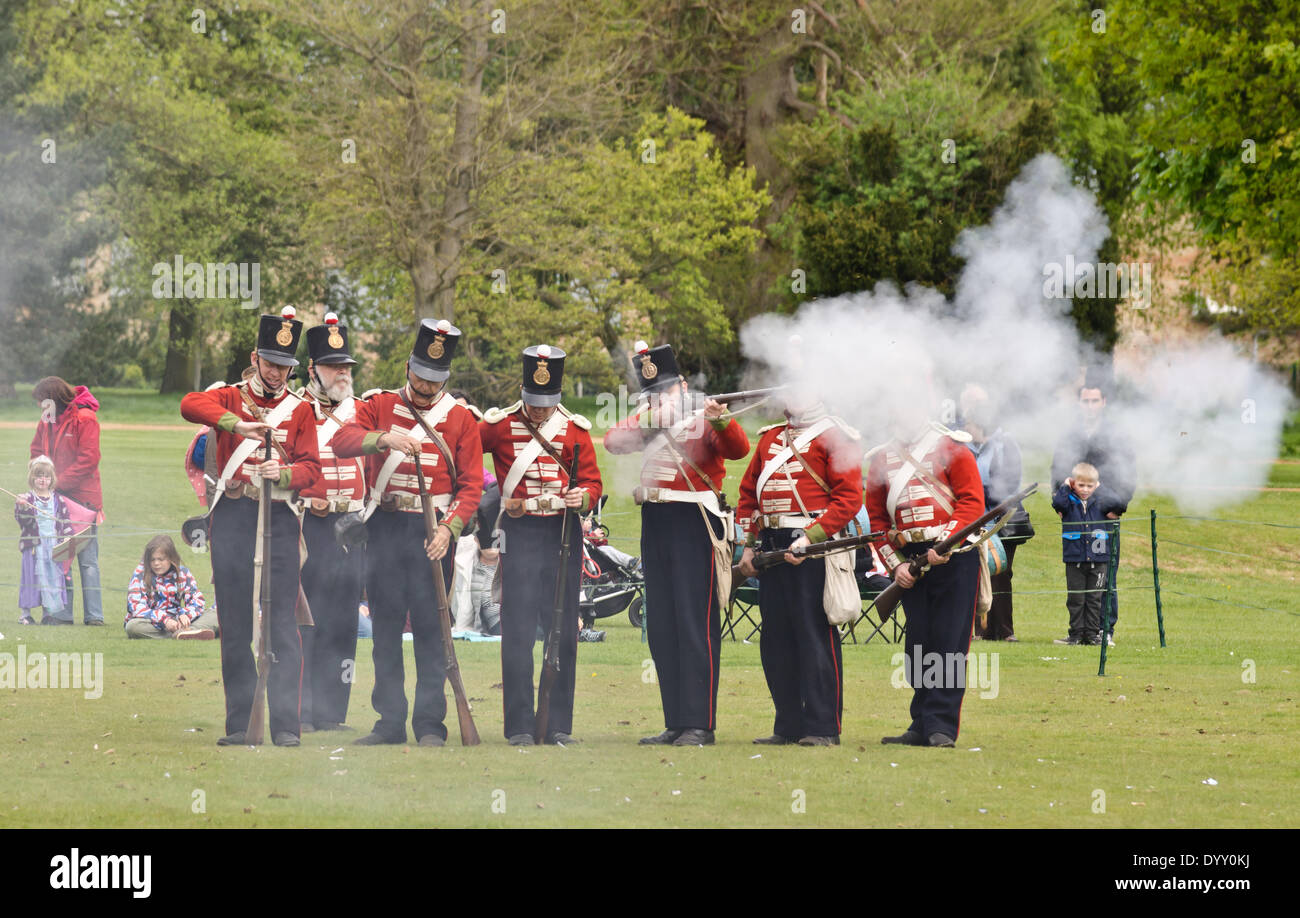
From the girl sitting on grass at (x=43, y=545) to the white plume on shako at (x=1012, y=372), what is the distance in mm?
6887

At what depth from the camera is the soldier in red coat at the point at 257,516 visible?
9.20 meters

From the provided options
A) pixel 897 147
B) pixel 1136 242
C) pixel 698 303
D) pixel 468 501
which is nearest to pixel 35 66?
pixel 698 303

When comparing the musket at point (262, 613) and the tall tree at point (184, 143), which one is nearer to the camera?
the musket at point (262, 613)

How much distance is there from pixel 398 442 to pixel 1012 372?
5.29 m

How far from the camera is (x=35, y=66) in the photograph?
145 ft

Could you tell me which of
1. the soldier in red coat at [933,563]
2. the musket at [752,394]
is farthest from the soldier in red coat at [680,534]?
the soldier in red coat at [933,563]

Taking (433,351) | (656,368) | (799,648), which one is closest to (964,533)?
(799,648)

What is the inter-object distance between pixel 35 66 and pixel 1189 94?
31.5 m

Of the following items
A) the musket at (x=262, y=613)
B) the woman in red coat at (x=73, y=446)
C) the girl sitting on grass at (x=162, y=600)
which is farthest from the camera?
the woman in red coat at (x=73, y=446)

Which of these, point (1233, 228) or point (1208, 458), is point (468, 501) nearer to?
point (1208, 458)

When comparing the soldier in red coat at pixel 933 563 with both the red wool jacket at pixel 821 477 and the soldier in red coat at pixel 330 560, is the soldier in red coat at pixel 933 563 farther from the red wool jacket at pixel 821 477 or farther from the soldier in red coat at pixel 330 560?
the soldier in red coat at pixel 330 560

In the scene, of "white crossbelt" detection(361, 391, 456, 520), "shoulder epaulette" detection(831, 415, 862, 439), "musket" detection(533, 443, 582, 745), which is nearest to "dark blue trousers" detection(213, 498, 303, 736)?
"white crossbelt" detection(361, 391, 456, 520)

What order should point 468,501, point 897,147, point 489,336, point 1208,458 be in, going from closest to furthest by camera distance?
point 468,501
point 1208,458
point 897,147
point 489,336

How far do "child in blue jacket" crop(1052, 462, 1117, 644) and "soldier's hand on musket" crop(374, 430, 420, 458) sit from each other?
756 centimetres
